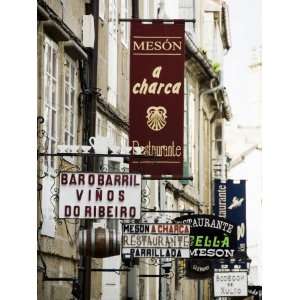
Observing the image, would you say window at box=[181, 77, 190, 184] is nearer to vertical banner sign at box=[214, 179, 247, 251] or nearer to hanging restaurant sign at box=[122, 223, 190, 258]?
vertical banner sign at box=[214, 179, 247, 251]

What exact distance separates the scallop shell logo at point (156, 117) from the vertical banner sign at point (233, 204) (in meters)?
0.59

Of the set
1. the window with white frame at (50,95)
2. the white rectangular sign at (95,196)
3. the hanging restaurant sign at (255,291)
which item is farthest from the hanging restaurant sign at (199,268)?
the window with white frame at (50,95)

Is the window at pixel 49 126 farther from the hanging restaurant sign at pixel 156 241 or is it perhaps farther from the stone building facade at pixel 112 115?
the hanging restaurant sign at pixel 156 241

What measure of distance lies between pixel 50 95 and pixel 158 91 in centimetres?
63

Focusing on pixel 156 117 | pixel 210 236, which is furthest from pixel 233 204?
pixel 156 117

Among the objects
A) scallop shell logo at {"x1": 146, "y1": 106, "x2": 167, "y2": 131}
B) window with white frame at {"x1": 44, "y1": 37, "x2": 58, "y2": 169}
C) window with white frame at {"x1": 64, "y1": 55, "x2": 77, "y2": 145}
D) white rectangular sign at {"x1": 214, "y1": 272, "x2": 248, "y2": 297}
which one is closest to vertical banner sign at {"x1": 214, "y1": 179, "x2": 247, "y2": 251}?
white rectangular sign at {"x1": 214, "y1": 272, "x2": 248, "y2": 297}

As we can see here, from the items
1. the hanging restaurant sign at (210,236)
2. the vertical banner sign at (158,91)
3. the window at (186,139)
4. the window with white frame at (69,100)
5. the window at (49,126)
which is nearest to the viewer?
the window at (49,126)

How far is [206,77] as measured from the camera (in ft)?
33.2

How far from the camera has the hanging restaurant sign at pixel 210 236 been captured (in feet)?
31.6

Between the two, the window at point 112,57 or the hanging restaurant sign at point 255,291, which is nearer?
the hanging restaurant sign at point 255,291

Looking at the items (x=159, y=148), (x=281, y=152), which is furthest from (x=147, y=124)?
(x=281, y=152)

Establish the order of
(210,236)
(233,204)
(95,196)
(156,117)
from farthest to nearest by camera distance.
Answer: (233,204) → (210,236) → (156,117) → (95,196)

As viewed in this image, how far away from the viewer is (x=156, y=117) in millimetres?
9547

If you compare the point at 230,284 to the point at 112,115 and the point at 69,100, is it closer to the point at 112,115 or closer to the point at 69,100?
the point at 112,115
